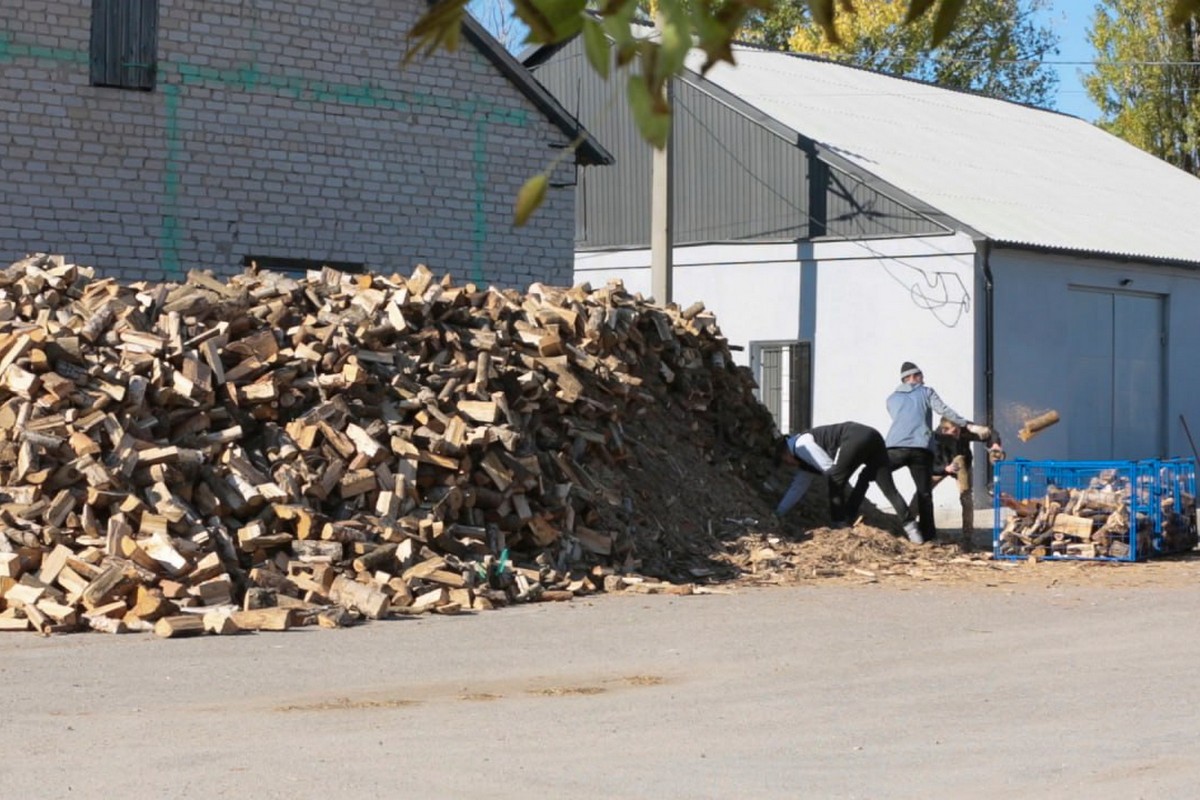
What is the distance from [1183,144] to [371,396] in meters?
39.4

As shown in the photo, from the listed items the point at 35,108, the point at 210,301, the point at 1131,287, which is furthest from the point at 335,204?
the point at 1131,287

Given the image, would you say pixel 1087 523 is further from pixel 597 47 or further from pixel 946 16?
pixel 597 47

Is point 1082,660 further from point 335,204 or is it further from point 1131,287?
point 1131,287

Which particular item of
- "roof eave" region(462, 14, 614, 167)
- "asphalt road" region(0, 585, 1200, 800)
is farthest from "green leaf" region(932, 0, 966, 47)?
"roof eave" region(462, 14, 614, 167)

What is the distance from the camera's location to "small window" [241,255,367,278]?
21375 mm

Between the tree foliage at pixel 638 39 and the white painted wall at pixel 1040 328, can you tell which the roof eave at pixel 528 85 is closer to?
the white painted wall at pixel 1040 328

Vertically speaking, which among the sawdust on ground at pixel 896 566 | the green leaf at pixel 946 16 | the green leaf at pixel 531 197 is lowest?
the sawdust on ground at pixel 896 566

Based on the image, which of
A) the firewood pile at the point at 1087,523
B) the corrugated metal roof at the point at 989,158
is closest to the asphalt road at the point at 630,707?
the firewood pile at the point at 1087,523

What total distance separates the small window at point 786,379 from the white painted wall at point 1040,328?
9.41 feet

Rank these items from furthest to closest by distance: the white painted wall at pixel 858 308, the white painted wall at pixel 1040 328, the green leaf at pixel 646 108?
1. the white painted wall at pixel 1040 328
2. the white painted wall at pixel 858 308
3. the green leaf at pixel 646 108

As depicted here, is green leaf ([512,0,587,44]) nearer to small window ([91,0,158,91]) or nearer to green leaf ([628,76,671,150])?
green leaf ([628,76,671,150])

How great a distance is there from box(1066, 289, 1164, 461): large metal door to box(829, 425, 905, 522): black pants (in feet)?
32.8

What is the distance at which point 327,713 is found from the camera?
28.9 feet

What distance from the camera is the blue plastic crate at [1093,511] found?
17.4m
